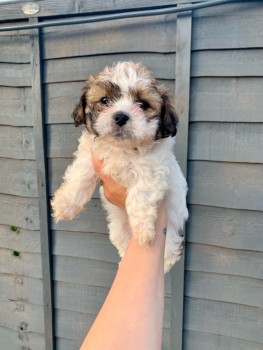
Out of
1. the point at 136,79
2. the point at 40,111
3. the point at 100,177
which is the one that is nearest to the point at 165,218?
the point at 100,177

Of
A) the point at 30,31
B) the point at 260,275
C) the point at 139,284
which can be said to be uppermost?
the point at 30,31

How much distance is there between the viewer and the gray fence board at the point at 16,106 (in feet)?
9.00

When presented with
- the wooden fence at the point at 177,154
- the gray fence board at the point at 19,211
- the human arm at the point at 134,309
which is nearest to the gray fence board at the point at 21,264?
the wooden fence at the point at 177,154

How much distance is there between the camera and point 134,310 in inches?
57.7

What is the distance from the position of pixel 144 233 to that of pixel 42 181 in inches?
48.2

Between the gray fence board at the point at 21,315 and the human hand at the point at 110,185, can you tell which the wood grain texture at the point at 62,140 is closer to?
the human hand at the point at 110,185

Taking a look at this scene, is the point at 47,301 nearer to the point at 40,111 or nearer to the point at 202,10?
the point at 40,111

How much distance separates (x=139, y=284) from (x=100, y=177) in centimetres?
78

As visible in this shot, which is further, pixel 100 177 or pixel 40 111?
pixel 40 111

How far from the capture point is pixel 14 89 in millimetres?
2762

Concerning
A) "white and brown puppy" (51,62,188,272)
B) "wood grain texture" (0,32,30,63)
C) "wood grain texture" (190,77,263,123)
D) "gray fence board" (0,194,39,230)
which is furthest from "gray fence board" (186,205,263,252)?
"wood grain texture" (0,32,30,63)

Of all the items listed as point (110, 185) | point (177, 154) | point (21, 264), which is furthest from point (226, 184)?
point (21, 264)

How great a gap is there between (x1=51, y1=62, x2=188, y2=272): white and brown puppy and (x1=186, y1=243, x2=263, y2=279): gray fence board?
0.47 meters

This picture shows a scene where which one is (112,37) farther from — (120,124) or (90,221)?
(90,221)
